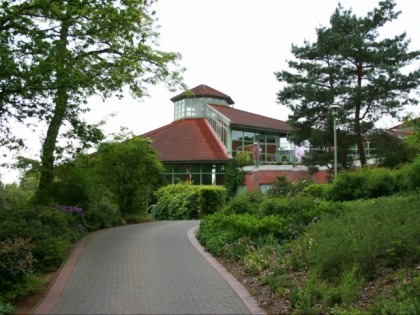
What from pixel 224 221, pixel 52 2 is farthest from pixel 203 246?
pixel 52 2

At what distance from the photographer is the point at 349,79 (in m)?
26.3

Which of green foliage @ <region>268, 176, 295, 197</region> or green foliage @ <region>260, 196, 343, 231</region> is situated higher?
green foliage @ <region>268, 176, 295, 197</region>

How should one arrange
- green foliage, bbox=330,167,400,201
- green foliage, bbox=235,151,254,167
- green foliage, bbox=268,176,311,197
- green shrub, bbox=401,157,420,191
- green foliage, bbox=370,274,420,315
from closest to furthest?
green foliage, bbox=370,274,420,315 < green shrub, bbox=401,157,420,191 < green foliage, bbox=330,167,400,201 < green foliage, bbox=268,176,311,197 < green foliage, bbox=235,151,254,167

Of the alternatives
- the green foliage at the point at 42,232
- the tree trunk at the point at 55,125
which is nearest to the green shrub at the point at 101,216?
the tree trunk at the point at 55,125

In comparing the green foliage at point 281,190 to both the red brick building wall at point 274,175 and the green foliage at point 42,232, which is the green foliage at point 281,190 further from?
the green foliage at point 42,232

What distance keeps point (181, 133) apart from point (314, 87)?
614 inches

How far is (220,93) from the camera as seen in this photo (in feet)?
142

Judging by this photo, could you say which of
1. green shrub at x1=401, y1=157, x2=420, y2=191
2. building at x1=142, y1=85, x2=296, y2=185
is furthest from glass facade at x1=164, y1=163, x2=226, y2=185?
green shrub at x1=401, y1=157, x2=420, y2=191

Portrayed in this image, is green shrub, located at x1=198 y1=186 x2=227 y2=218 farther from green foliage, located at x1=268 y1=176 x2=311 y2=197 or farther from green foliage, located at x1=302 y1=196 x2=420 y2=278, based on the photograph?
green foliage, located at x1=302 y1=196 x2=420 y2=278

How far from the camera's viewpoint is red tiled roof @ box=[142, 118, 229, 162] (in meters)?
35.1

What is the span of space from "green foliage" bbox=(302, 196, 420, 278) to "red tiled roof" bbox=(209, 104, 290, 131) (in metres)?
27.0

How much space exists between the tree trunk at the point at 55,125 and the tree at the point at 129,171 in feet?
10.7

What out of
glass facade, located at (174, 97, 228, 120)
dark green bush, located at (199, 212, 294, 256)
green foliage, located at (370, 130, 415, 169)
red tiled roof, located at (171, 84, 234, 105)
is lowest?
dark green bush, located at (199, 212, 294, 256)

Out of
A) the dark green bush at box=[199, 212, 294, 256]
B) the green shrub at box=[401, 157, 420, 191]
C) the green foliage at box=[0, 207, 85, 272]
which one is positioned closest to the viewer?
the green foliage at box=[0, 207, 85, 272]
